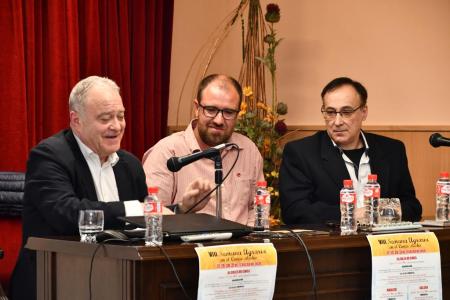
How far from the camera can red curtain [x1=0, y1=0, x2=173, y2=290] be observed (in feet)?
15.2

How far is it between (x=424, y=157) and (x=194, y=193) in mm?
2204

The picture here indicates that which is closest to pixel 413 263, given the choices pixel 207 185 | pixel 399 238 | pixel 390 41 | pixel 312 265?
pixel 399 238

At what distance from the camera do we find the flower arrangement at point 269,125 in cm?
507

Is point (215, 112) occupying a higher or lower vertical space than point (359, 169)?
higher

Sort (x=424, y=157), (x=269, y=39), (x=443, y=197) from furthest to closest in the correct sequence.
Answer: (x=269, y=39) < (x=424, y=157) < (x=443, y=197)

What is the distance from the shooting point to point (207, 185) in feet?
10.3

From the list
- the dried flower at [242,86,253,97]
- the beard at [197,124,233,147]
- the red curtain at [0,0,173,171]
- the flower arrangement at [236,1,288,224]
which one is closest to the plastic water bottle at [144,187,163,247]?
the beard at [197,124,233,147]

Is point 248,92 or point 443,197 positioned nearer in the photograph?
point 443,197

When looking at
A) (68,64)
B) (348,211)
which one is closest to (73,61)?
(68,64)

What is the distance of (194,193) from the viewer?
319 centimetres

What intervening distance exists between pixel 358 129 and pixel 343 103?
0.47 ft

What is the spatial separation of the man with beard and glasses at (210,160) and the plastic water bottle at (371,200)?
94 cm

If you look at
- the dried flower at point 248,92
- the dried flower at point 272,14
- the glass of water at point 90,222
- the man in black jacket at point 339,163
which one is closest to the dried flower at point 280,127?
the dried flower at point 248,92

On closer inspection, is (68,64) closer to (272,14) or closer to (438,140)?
(272,14)
